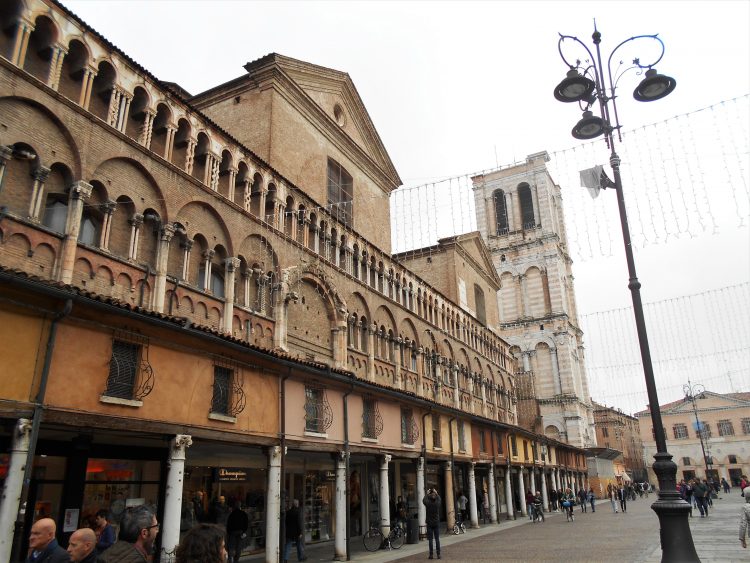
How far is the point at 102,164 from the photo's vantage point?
43.5 ft

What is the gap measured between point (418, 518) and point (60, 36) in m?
18.9

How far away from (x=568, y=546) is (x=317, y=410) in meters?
8.92

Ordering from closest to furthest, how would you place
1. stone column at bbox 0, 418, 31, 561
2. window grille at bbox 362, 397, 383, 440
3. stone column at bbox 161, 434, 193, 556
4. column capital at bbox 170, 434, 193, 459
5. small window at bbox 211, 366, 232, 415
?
stone column at bbox 0, 418, 31, 561 → stone column at bbox 161, 434, 193, 556 → column capital at bbox 170, 434, 193, 459 → small window at bbox 211, 366, 232, 415 → window grille at bbox 362, 397, 383, 440

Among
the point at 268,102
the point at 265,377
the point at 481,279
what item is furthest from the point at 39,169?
the point at 481,279

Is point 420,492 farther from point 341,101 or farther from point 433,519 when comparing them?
point 341,101

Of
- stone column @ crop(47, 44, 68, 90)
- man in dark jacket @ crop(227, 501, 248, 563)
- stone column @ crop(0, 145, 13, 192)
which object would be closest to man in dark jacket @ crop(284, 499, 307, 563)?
man in dark jacket @ crop(227, 501, 248, 563)

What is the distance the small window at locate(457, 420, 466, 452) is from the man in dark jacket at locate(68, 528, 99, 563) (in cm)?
2274

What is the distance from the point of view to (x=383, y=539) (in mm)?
18406

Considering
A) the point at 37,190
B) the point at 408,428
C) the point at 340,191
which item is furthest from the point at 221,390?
the point at 340,191

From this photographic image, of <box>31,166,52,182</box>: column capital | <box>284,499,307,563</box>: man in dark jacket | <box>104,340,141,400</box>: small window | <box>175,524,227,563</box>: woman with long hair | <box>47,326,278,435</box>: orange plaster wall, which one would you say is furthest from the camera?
<box>284,499,307,563</box>: man in dark jacket

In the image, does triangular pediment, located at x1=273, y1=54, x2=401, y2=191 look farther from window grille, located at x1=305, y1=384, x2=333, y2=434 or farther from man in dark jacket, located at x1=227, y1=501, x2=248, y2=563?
man in dark jacket, located at x1=227, y1=501, x2=248, y2=563

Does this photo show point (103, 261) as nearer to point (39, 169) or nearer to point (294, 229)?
point (39, 169)

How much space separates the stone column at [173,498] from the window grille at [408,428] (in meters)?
11.1

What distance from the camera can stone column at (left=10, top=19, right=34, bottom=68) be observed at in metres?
11.7
